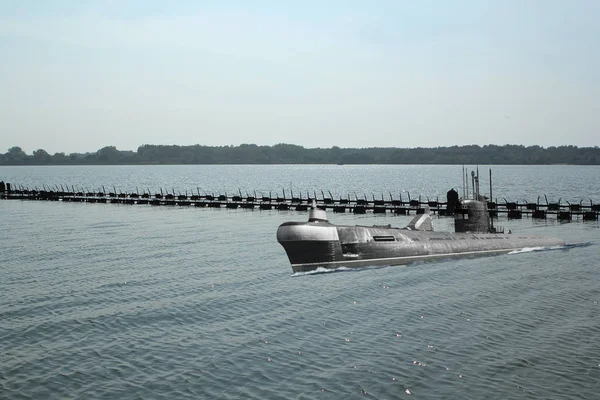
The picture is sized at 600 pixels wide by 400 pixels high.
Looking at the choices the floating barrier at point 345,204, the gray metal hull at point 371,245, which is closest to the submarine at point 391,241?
the gray metal hull at point 371,245

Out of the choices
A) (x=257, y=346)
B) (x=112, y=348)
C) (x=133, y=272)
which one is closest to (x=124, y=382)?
(x=112, y=348)

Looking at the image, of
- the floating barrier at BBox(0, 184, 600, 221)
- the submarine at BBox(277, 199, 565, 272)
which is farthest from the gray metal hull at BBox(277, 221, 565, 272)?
Result: the floating barrier at BBox(0, 184, 600, 221)

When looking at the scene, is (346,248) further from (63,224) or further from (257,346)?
(63,224)

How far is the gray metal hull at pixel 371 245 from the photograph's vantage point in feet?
155

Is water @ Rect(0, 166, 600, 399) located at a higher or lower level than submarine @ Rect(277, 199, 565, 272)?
lower

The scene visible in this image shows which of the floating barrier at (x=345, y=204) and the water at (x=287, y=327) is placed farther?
the floating barrier at (x=345, y=204)

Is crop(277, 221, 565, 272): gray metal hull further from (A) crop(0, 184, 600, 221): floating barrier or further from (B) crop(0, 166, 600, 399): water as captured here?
(A) crop(0, 184, 600, 221): floating barrier

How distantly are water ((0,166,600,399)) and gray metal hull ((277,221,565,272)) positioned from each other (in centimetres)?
167

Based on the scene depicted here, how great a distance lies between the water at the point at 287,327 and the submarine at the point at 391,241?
1.77 m

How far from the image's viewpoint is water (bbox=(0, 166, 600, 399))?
24141 millimetres

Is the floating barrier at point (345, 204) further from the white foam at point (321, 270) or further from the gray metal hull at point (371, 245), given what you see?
the white foam at point (321, 270)

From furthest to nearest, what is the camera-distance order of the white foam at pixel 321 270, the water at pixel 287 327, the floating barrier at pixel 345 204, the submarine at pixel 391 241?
the floating barrier at pixel 345 204 < the submarine at pixel 391 241 < the white foam at pixel 321 270 < the water at pixel 287 327

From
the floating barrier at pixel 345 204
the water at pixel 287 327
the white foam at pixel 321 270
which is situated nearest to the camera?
the water at pixel 287 327

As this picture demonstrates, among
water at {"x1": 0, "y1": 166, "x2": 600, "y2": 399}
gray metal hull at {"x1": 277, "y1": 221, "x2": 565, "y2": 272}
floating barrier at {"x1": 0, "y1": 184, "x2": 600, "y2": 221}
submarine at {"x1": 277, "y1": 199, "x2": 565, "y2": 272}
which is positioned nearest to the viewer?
water at {"x1": 0, "y1": 166, "x2": 600, "y2": 399}
